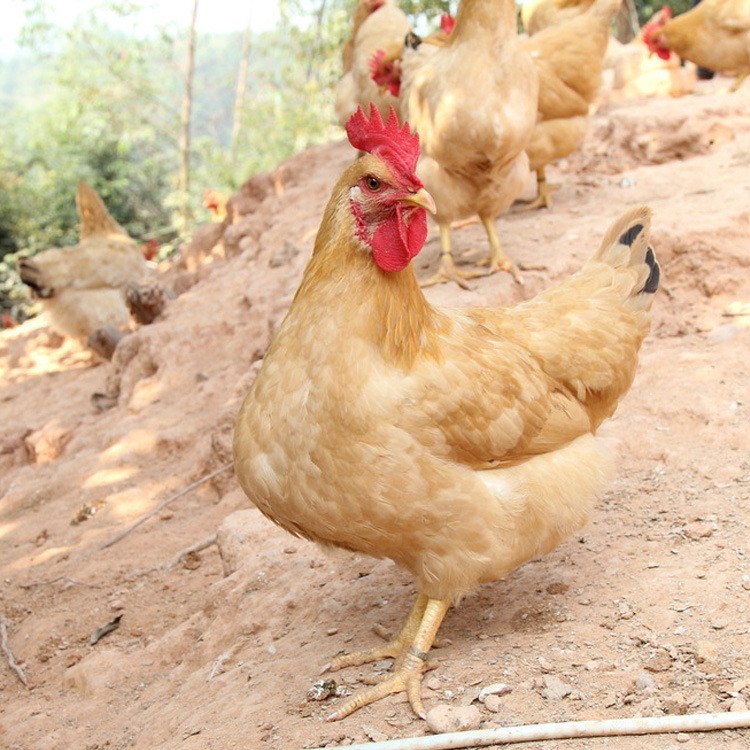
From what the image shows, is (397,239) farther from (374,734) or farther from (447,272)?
(447,272)

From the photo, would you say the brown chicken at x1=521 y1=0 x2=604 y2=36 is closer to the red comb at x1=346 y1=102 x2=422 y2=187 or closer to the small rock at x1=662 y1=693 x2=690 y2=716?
the red comb at x1=346 y1=102 x2=422 y2=187

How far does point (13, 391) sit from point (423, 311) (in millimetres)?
7422

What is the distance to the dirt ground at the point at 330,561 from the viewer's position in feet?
8.34

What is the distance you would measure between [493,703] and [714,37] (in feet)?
31.3

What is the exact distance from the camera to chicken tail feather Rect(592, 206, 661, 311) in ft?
11.2

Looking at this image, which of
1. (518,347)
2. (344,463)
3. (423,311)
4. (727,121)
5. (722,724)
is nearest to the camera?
(722,724)

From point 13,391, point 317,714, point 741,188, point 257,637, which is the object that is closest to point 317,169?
point 13,391

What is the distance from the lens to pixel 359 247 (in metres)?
2.54

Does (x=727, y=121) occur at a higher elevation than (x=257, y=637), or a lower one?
higher

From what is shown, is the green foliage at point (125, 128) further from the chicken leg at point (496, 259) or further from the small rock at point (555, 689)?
the small rock at point (555, 689)

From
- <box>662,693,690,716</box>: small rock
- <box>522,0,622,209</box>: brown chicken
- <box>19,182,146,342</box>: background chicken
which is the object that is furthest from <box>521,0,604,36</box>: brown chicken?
<box>662,693,690,716</box>: small rock

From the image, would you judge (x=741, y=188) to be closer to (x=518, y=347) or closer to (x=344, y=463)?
(x=518, y=347)

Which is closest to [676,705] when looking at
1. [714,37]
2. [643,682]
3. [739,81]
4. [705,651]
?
[643,682]

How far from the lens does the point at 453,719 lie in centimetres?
233
